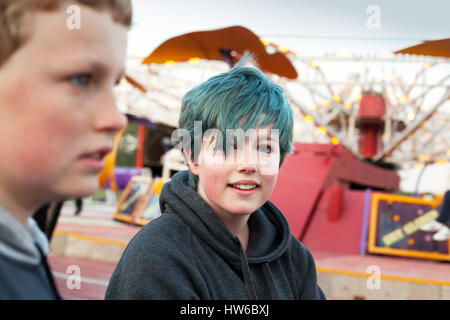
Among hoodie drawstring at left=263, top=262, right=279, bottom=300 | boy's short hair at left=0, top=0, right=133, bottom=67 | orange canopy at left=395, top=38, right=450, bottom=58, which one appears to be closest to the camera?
boy's short hair at left=0, top=0, right=133, bottom=67

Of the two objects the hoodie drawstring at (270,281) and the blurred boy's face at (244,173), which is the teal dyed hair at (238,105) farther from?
the hoodie drawstring at (270,281)

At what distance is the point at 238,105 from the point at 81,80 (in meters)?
0.43

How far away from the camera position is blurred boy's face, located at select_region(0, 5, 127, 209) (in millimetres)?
367

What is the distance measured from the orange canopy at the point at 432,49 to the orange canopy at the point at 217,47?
290 cm

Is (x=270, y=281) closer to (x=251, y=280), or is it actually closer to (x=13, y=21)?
(x=251, y=280)

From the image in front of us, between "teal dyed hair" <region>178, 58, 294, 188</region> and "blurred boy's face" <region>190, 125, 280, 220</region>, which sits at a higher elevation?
"teal dyed hair" <region>178, 58, 294, 188</region>

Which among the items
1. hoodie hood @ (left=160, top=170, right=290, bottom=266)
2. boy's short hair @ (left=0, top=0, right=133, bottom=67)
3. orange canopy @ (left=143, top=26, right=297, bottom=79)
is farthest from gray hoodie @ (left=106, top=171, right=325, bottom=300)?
orange canopy @ (left=143, top=26, right=297, bottom=79)

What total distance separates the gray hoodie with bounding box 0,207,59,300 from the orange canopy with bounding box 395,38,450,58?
1.83ft

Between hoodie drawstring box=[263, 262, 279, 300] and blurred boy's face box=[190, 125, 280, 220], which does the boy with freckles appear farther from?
hoodie drawstring box=[263, 262, 279, 300]

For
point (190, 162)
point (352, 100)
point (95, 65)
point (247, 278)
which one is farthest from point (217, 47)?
point (352, 100)

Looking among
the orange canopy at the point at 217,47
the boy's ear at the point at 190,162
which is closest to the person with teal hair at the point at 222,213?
the boy's ear at the point at 190,162

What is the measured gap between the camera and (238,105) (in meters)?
0.81

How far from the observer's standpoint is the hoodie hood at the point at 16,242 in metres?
0.38

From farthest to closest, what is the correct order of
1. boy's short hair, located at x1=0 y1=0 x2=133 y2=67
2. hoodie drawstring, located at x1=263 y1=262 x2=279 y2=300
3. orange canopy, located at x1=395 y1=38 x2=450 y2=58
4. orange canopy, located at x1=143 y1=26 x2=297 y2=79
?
orange canopy, located at x1=143 y1=26 x2=297 y2=79 < hoodie drawstring, located at x1=263 y1=262 x2=279 y2=300 < orange canopy, located at x1=395 y1=38 x2=450 y2=58 < boy's short hair, located at x1=0 y1=0 x2=133 y2=67
